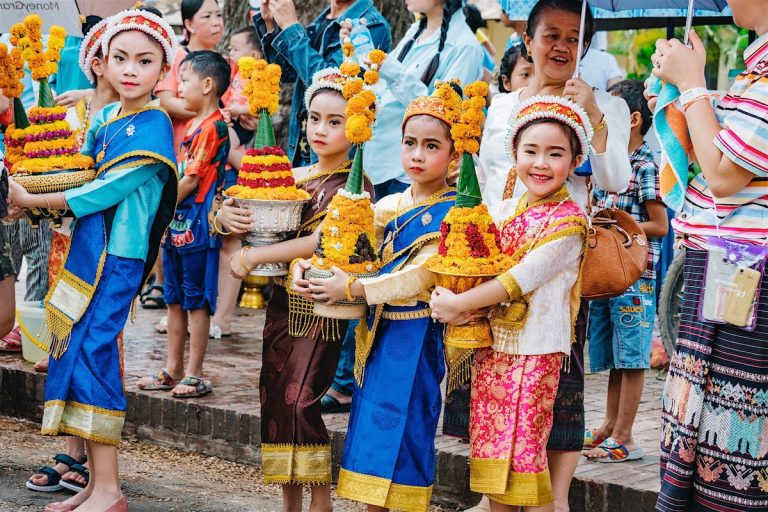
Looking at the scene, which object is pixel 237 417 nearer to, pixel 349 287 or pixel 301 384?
pixel 301 384

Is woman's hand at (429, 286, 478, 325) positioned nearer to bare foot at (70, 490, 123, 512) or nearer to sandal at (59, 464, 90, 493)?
bare foot at (70, 490, 123, 512)

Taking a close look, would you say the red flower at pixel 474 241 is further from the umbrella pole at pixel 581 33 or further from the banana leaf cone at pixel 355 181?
the umbrella pole at pixel 581 33

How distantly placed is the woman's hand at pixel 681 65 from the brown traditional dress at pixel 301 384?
56.5 inches

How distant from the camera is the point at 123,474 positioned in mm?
5441

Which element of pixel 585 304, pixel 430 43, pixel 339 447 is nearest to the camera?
pixel 585 304

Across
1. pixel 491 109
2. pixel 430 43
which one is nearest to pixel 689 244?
pixel 491 109

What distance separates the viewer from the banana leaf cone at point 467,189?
12.3ft

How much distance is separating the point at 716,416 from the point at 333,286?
1.43m

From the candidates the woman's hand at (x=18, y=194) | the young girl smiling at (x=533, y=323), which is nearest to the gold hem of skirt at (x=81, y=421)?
the woman's hand at (x=18, y=194)

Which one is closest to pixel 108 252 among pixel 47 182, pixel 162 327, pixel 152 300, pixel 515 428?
A: pixel 47 182

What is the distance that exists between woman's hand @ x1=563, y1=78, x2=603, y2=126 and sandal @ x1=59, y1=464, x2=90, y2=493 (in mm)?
2833

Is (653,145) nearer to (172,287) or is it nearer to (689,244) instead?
(689,244)

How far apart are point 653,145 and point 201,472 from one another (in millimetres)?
2839

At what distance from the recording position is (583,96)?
4.06m
